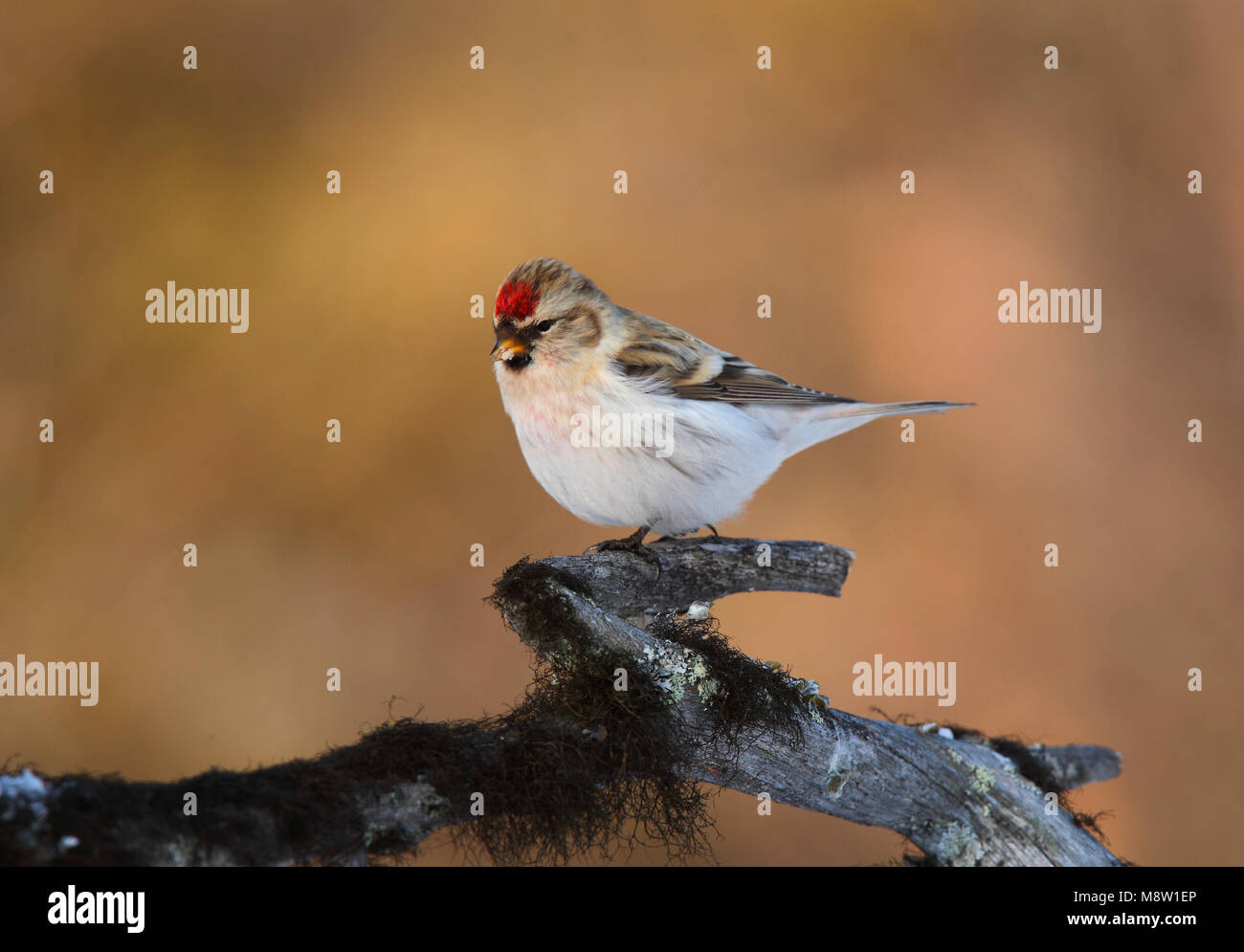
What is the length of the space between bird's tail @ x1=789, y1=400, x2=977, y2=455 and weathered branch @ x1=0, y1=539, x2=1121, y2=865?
0.78 meters

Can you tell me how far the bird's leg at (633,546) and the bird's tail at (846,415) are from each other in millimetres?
794

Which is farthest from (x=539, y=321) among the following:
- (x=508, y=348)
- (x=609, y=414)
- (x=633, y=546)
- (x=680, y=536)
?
(x=680, y=536)

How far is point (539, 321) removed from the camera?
3.09 m

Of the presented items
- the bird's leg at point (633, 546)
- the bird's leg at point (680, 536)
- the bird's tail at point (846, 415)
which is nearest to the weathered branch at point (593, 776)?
the bird's leg at point (633, 546)

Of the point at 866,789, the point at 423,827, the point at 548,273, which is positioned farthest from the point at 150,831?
the point at 548,273

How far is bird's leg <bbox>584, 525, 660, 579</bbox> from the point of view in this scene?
2.97 m

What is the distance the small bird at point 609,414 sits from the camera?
3.04 metres

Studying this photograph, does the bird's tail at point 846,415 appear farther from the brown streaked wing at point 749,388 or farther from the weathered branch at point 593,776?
the weathered branch at point 593,776

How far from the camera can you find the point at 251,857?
5.63 feet

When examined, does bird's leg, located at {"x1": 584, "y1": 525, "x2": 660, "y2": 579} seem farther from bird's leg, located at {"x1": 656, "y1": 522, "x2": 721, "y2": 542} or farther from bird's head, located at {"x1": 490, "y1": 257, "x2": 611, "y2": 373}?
bird's head, located at {"x1": 490, "y1": 257, "x2": 611, "y2": 373}

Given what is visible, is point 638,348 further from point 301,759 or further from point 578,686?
point 301,759

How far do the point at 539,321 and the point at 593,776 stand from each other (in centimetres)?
148

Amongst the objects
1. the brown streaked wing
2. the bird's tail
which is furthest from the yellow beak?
the bird's tail
